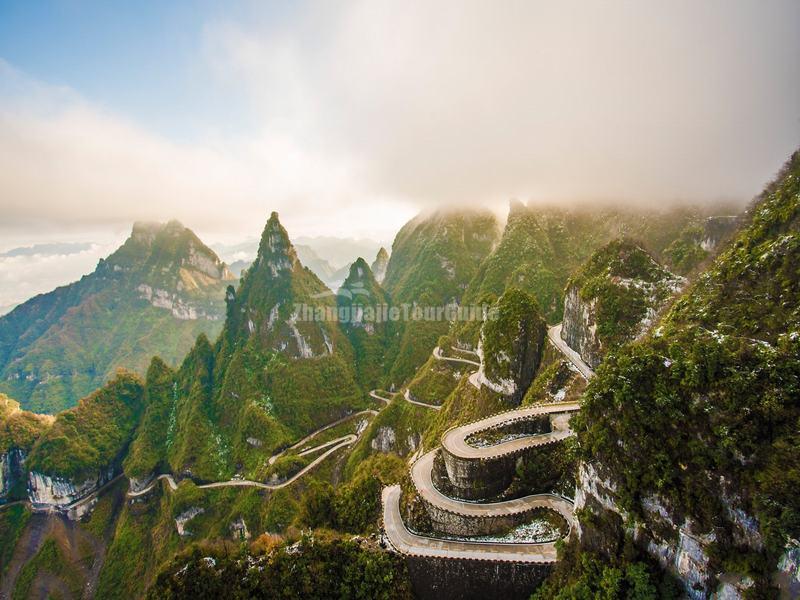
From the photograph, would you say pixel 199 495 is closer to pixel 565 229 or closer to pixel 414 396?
pixel 414 396

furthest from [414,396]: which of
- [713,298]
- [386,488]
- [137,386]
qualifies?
[137,386]

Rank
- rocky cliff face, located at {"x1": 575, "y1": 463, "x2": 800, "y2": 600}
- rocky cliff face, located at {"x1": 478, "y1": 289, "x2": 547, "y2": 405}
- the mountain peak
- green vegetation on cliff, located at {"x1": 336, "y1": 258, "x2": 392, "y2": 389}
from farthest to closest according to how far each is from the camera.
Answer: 1. green vegetation on cliff, located at {"x1": 336, "y1": 258, "x2": 392, "y2": 389}
2. the mountain peak
3. rocky cliff face, located at {"x1": 478, "y1": 289, "x2": 547, "y2": 405}
4. rocky cliff face, located at {"x1": 575, "y1": 463, "x2": 800, "y2": 600}

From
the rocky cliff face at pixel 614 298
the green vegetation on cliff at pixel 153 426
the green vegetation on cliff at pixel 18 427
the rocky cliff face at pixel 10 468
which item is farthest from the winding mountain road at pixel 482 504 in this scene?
the rocky cliff face at pixel 10 468

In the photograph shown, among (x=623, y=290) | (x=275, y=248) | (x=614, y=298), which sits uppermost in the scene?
(x=275, y=248)

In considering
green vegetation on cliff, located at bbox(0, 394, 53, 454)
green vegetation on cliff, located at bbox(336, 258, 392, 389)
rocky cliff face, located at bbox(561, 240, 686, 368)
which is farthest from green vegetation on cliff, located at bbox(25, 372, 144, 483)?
rocky cliff face, located at bbox(561, 240, 686, 368)

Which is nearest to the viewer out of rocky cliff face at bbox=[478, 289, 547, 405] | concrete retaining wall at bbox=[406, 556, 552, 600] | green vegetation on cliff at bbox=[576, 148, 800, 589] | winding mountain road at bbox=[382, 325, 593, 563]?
green vegetation on cliff at bbox=[576, 148, 800, 589]

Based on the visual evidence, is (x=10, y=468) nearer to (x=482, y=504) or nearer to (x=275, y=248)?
(x=275, y=248)

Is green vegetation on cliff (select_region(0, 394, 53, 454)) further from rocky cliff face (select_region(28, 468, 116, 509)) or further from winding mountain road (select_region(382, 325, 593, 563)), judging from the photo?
winding mountain road (select_region(382, 325, 593, 563))

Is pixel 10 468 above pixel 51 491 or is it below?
above

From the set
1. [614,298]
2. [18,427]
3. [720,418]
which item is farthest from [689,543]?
[18,427]
